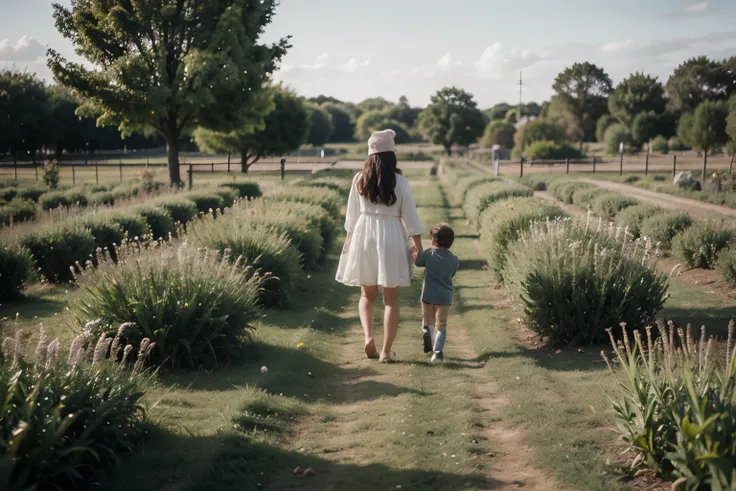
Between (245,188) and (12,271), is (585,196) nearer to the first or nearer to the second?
(245,188)

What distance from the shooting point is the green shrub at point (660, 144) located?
72000 mm

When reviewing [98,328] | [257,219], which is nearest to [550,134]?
[257,219]

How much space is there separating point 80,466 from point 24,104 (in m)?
47.1

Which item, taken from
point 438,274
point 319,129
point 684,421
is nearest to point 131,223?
point 438,274

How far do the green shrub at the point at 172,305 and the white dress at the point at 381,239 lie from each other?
127 cm

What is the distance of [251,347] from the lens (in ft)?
27.1

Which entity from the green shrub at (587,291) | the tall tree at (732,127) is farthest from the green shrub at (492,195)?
the tall tree at (732,127)

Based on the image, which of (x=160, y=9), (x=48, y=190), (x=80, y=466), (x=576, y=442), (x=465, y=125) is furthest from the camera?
(x=465, y=125)

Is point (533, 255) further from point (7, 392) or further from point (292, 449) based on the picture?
point (7, 392)

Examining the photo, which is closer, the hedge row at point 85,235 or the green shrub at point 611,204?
the hedge row at point 85,235

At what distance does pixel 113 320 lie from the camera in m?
7.32

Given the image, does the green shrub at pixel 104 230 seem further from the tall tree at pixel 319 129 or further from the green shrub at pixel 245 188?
the tall tree at pixel 319 129

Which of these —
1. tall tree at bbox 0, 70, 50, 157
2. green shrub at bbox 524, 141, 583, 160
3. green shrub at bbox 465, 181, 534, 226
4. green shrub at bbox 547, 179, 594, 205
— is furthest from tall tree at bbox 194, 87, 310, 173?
green shrub at bbox 524, 141, 583, 160

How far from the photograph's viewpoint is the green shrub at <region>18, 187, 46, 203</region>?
29.6m
